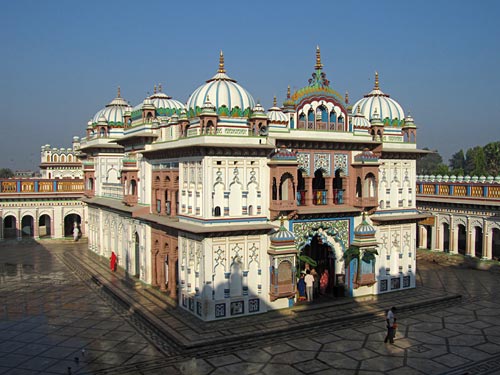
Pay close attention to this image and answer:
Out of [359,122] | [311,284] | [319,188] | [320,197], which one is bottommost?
[311,284]

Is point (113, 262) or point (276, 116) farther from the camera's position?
point (113, 262)

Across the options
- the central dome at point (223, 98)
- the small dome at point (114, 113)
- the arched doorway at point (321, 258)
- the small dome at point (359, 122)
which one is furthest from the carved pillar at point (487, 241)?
the small dome at point (114, 113)

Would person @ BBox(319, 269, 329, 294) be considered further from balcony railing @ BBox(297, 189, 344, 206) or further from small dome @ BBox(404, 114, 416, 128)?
small dome @ BBox(404, 114, 416, 128)

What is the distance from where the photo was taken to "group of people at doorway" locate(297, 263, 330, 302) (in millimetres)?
17906

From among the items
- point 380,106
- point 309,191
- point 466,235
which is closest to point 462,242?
point 466,235

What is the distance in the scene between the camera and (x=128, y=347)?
14109 millimetres

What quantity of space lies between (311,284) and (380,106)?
9.01m

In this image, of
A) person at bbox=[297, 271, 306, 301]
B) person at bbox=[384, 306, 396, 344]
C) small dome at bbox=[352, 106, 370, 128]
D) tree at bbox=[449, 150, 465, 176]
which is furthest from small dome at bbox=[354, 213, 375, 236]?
tree at bbox=[449, 150, 465, 176]

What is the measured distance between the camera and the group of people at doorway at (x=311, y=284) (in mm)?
17906

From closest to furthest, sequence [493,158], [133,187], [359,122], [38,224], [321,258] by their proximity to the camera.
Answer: [359,122] < [321,258] < [133,187] < [38,224] < [493,158]

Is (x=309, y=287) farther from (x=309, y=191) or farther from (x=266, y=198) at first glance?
(x=266, y=198)

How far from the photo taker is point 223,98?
1778 cm

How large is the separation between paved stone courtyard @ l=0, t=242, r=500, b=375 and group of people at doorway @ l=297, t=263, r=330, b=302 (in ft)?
6.83

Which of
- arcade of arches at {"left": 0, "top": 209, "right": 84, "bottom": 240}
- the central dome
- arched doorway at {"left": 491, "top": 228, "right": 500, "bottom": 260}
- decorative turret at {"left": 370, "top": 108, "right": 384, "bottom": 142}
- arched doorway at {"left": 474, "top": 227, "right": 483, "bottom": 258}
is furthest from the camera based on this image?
arcade of arches at {"left": 0, "top": 209, "right": 84, "bottom": 240}
